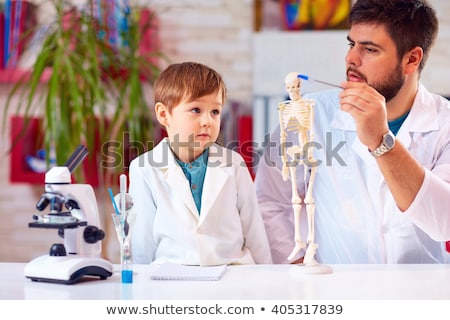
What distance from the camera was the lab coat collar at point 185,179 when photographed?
2025 mm

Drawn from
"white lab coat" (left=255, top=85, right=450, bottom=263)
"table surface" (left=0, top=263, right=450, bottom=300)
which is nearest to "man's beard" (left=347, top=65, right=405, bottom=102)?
"white lab coat" (left=255, top=85, right=450, bottom=263)

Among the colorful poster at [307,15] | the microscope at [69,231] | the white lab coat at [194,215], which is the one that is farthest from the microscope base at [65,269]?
the colorful poster at [307,15]

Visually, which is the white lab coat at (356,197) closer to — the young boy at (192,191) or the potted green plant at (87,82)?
the young boy at (192,191)

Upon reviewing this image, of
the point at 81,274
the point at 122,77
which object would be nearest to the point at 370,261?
the point at 81,274

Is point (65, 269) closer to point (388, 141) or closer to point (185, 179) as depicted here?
point (185, 179)

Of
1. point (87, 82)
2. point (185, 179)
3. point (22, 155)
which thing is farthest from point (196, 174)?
point (22, 155)

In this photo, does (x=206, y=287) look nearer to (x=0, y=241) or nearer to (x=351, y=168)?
(x=351, y=168)

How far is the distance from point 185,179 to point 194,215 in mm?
112

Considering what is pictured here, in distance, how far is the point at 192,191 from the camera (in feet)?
6.79

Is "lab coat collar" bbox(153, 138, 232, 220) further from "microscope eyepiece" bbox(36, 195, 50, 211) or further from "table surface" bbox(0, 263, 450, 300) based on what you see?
"microscope eyepiece" bbox(36, 195, 50, 211)

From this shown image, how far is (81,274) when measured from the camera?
64.6 inches

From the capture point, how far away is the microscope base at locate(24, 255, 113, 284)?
162cm

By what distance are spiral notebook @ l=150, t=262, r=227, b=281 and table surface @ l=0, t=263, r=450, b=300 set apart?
21 millimetres

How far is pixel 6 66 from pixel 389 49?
286 cm
